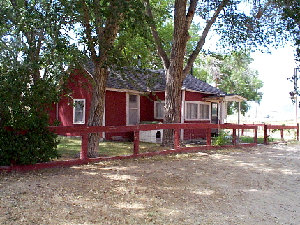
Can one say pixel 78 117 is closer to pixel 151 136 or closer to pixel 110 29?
pixel 151 136

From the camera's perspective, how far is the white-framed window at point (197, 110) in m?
17.7

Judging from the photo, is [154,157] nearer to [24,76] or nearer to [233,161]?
[233,161]

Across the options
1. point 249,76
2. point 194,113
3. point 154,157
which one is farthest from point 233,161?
point 249,76

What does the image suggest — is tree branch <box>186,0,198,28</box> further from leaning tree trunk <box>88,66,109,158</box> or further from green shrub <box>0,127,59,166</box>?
green shrub <box>0,127,59,166</box>

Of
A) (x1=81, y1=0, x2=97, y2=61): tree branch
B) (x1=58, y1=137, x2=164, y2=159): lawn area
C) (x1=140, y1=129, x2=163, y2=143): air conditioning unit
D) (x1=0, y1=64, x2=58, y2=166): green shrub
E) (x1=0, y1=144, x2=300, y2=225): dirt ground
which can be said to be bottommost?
(x1=0, y1=144, x2=300, y2=225): dirt ground

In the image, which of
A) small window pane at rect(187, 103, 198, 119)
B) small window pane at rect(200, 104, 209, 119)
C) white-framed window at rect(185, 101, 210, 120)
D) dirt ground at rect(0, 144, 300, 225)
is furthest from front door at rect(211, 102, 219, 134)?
dirt ground at rect(0, 144, 300, 225)

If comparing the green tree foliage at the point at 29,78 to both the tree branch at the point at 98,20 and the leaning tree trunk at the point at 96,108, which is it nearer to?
the tree branch at the point at 98,20

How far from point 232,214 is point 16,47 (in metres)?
6.37

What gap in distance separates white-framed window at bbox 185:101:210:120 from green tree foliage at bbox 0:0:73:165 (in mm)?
11020

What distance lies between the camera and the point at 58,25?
7473 millimetres

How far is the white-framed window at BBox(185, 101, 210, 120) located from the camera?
17730mm

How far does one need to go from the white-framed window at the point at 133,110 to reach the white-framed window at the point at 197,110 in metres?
2.94

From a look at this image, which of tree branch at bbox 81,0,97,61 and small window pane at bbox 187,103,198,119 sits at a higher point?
tree branch at bbox 81,0,97,61

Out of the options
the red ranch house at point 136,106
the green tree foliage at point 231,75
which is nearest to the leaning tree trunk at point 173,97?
the red ranch house at point 136,106
